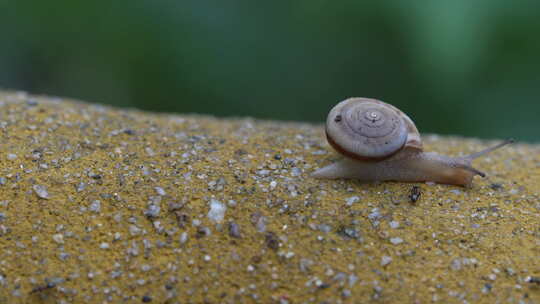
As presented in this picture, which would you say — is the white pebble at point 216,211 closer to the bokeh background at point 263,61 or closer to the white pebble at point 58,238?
the white pebble at point 58,238

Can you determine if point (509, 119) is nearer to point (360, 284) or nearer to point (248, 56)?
point (248, 56)

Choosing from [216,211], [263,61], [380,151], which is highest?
[263,61]

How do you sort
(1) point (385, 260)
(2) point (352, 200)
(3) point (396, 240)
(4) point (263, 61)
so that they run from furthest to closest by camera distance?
(4) point (263, 61) → (2) point (352, 200) → (3) point (396, 240) → (1) point (385, 260)

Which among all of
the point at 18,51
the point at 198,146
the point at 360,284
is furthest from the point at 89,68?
the point at 360,284

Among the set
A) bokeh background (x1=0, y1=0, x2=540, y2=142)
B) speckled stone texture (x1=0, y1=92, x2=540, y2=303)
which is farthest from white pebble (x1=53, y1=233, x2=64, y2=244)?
bokeh background (x1=0, y1=0, x2=540, y2=142)

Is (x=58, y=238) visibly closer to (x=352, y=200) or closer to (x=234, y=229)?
(x=234, y=229)

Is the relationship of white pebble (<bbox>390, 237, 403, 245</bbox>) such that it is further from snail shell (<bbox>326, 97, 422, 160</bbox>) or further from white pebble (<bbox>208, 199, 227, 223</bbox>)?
white pebble (<bbox>208, 199, 227, 223</bbox>)

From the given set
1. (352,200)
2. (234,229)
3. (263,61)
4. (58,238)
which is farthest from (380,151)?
(263,61)
